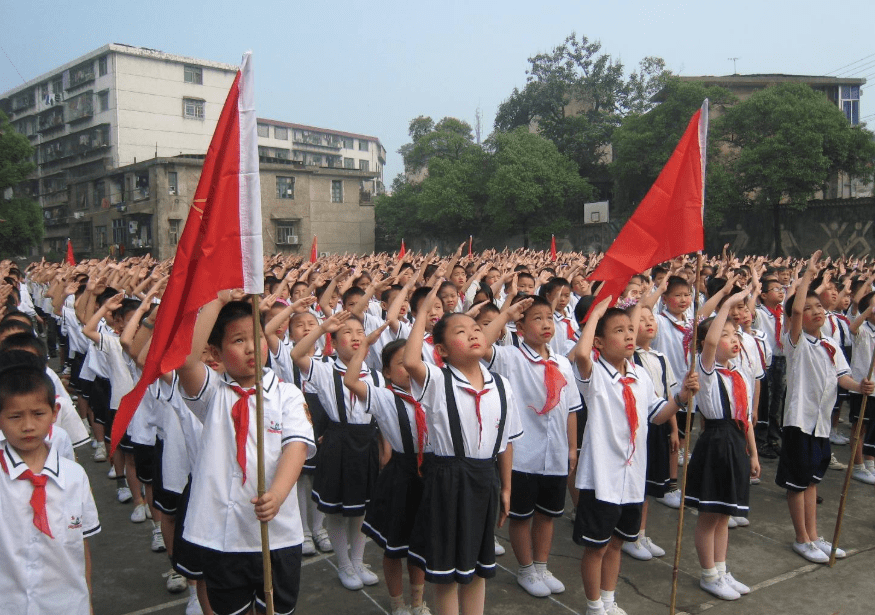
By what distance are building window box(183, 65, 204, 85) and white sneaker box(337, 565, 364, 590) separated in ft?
165

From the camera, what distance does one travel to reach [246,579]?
271cm

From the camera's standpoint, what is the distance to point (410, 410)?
3.77m

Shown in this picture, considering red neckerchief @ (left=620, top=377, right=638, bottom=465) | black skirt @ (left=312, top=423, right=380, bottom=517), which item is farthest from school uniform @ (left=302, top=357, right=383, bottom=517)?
red neckerchief @ (left=620, top=377, right=638, bottom=465)

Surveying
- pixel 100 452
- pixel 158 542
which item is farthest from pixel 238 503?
pixel 100 452

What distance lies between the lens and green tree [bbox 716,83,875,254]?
24.2 metres

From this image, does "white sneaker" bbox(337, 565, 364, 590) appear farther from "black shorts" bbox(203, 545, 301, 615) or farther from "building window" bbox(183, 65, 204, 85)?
"building window" bbox(183, 65, 204, 85)

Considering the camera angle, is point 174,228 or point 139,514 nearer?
point 139,514

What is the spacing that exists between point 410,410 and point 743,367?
2139 millimetres

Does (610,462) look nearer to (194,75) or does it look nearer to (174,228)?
(174,228)

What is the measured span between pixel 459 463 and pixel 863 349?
4.64m

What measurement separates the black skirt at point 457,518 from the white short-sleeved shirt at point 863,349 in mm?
4426

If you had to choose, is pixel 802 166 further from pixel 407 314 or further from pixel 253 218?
pixel 253 218

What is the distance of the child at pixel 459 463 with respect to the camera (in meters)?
3.25

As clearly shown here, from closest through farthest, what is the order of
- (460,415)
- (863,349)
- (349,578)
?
(460,415) → (349,578) → (863,349)
